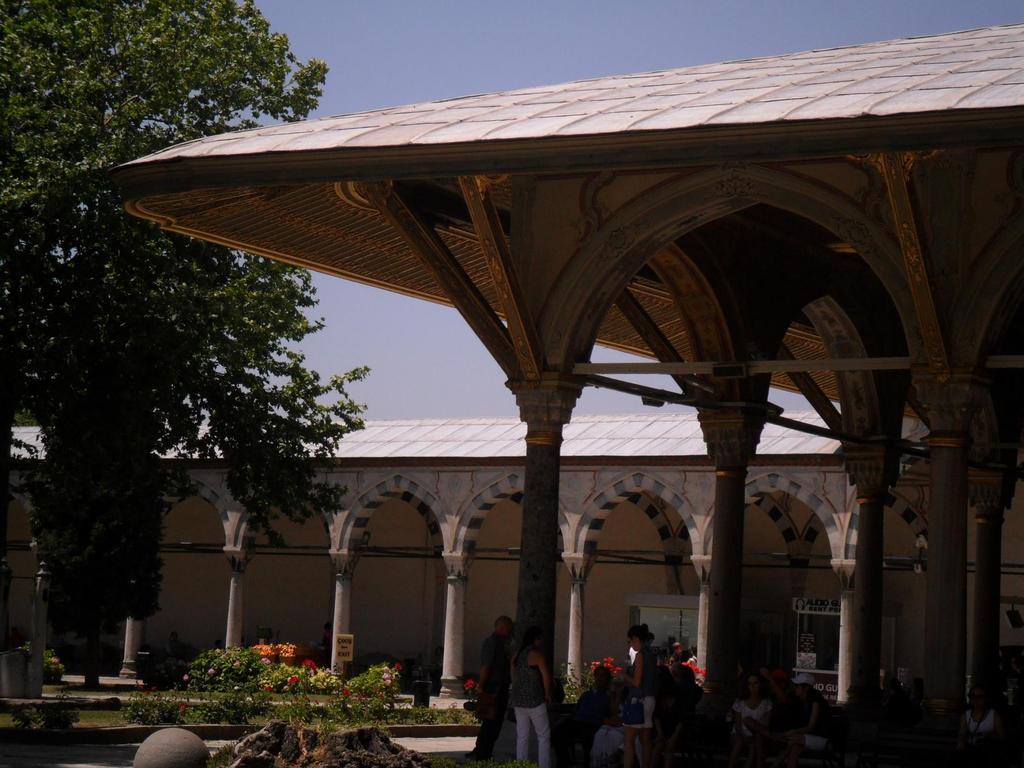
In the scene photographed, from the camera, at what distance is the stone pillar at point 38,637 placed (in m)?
20.2

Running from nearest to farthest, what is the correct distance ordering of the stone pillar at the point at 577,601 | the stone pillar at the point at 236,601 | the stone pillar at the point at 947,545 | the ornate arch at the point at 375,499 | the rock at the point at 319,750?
1. the rock at the point at 319,750
2. the stone pillar at the point at 947,545
3. the stone pillar at the point at 577,601
4. the stone pillar at the point at 236,601
5. the ornate arch at the point at 375,499

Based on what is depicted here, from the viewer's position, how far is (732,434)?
613 inches

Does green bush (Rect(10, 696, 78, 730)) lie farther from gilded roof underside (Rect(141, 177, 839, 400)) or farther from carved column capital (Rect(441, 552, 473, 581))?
carved column capital (Rect(441, 552, 473, 581))

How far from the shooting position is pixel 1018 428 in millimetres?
19391

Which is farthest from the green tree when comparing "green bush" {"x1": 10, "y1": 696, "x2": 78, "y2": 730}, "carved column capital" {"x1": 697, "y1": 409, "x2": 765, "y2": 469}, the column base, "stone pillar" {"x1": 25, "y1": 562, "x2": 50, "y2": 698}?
the column base

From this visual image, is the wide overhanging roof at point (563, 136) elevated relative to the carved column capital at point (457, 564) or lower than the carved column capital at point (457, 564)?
elevated

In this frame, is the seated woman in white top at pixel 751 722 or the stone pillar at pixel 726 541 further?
the stone pillar at pixel 726 541

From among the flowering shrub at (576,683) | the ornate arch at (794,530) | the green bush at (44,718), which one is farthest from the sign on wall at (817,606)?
the green bush at (44,718)

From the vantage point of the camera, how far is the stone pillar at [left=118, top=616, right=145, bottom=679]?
98.7 feet

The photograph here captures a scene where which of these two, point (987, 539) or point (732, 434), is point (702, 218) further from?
point (987, 539)

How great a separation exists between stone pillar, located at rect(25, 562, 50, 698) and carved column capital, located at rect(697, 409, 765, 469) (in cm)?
952

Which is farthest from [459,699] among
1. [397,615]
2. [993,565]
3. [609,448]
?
[993,565]

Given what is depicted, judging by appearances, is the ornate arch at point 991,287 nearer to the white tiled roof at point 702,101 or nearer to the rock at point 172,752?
the white tiled roof at point 702,101

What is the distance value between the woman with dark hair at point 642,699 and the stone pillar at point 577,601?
1500 centimetres
